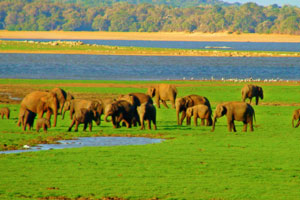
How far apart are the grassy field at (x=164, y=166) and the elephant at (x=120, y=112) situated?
0.47m

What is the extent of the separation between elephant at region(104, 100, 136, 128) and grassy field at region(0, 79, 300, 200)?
467 millimetres

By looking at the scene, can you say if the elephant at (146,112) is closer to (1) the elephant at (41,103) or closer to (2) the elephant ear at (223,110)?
(2) the elephant ear at (223,110)

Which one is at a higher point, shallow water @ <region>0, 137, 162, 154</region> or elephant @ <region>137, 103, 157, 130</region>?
elephant @ <region>137, 103, 157, 130</region>

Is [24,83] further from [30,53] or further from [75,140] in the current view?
[30,53]

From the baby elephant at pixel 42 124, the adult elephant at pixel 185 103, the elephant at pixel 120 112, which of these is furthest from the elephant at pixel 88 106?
the adult elephant at pixel 185 103

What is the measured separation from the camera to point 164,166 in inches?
705

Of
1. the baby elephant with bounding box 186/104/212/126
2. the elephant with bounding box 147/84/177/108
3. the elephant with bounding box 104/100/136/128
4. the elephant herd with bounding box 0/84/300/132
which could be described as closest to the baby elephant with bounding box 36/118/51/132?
the elephant herd with bounding box 0/84/300/132

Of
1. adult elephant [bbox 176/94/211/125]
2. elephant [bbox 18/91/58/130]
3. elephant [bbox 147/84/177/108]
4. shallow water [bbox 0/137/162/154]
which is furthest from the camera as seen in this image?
elephant [bbox 147/84/177/108]

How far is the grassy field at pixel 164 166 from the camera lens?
49.9 ft

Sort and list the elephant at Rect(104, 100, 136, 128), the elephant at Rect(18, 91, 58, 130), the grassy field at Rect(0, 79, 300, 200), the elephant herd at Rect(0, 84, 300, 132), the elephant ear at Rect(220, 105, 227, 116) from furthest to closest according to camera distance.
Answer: the elephant at Rect(18, 91, 58, 130) → the elephant at Rect(104, 100, 136, 128) → the elephant herd at Rect(0, 84, 300, 132) → the elephant ear at Rect(220, 105, 227, 116) → the grassy field at Rect(0, 79, 300, 200)

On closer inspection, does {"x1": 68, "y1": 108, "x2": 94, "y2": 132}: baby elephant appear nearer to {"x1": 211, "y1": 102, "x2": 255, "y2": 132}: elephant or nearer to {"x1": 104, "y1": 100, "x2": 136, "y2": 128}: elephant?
{"x1": 104, "y1": 100, "x2": 136, "y2": 128}: elephant

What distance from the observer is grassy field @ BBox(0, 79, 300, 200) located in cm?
1521

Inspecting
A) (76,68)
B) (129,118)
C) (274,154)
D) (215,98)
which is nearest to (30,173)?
(274,154)

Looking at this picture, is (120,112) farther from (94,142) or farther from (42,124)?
(94,142)
